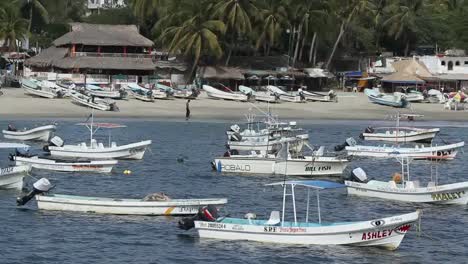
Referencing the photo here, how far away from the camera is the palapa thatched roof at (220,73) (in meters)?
119

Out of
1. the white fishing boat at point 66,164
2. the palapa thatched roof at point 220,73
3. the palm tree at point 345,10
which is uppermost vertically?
the palm tree at point 345,10

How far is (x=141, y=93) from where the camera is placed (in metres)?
106

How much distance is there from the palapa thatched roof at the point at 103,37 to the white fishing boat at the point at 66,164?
57.7 m

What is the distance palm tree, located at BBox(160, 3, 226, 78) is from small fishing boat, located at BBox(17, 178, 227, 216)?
69359 millimetres

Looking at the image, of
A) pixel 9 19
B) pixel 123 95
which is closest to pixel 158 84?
pixel 123 95

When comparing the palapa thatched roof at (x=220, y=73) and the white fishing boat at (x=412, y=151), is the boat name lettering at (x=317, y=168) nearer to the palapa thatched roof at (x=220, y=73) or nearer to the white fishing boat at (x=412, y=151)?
the white fishing boat at (x=412, y=151)

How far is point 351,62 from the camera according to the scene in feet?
453

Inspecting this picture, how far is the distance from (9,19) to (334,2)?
3893 cm

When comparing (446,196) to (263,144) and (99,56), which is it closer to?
(263,144)

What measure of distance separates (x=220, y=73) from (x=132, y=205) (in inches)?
2920

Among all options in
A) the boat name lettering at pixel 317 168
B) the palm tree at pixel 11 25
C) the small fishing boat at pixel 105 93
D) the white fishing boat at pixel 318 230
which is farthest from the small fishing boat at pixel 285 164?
the palm tree at pixel 11 25

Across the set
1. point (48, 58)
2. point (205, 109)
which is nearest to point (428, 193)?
point (205, 109)

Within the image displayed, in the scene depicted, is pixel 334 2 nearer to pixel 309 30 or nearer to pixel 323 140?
pixel 309 30

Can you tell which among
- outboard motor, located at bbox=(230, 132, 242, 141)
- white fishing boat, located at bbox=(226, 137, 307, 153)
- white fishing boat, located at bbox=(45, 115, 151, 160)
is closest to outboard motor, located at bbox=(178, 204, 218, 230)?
white fishing boat, located at bbox=(45, 115, 151, 160)
